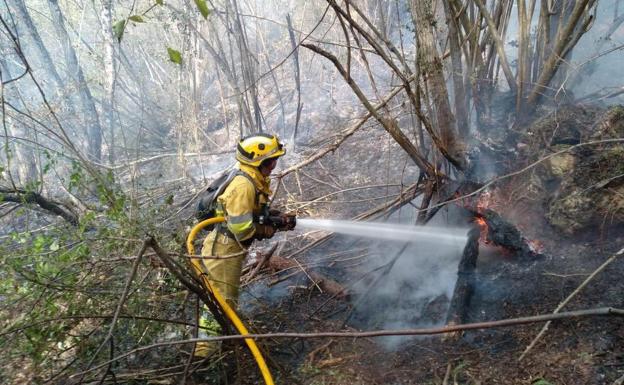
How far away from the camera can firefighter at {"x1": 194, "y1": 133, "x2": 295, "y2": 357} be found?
148 inches

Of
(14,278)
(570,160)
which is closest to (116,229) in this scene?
(14,278)

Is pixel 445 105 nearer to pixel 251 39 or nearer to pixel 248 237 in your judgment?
pixel 248 237

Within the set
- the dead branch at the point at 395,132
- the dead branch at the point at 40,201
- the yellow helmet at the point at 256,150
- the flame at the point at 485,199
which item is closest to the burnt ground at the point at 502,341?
the flame at the point at 485,199

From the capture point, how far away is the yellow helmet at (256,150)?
396cm

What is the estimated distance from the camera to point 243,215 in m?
3.75

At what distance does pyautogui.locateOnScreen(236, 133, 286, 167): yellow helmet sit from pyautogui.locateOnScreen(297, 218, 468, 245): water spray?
186 cm

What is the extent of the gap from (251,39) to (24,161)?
957 centimetres

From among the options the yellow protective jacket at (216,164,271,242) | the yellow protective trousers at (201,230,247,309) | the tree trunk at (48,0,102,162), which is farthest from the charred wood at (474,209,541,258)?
the tree trunk at (48,0,102,162)

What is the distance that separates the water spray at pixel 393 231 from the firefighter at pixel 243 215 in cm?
166

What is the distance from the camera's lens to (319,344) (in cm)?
382

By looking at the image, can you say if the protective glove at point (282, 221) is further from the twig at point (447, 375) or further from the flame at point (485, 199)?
the flame at point (485, 199)

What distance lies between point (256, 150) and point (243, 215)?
2.16 feet

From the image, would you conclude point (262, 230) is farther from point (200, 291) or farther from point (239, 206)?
point (200, 291)

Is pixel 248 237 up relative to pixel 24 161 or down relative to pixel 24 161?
down
